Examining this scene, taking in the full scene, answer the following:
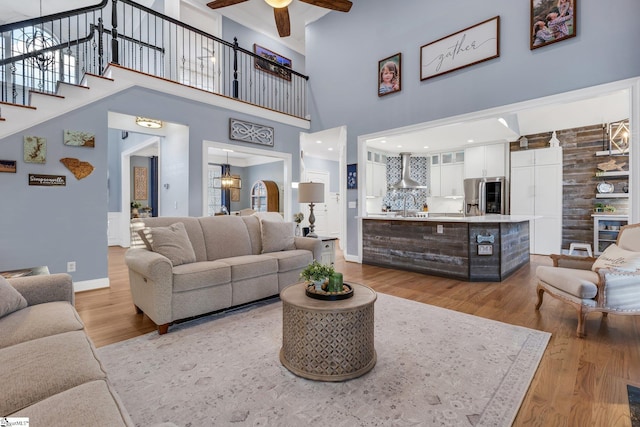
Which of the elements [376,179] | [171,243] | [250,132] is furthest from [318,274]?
[376,179]

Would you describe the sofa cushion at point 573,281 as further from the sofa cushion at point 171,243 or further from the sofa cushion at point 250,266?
the sofa cushion at point 171,243

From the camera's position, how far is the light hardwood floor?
1597 millimetres

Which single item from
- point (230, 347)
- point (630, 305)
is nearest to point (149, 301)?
point (230, 347)

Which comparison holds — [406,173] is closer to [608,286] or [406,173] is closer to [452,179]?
[452,179]

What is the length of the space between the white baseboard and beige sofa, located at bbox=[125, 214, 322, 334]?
1334mm

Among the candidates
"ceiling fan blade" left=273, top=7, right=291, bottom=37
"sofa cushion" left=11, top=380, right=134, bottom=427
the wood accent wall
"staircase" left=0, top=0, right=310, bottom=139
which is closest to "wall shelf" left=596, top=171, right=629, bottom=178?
the wood accent wall

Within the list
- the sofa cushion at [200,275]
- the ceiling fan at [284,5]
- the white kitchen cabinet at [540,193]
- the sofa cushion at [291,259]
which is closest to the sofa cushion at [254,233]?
the sofa cushion at [291,259]

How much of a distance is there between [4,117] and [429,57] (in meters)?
5.56

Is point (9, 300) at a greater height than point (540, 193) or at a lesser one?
lesser

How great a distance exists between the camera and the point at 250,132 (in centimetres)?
544

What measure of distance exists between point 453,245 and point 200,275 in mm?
3466

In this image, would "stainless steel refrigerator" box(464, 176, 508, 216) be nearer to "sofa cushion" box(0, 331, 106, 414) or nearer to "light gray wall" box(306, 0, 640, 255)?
"light gray wall" box(306, 0, 640, 255)

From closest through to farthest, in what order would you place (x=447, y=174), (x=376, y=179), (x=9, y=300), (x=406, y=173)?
(x=9, y=300) → (x=376, y=179) → (x=406, y=173) → (x=447, y=174)

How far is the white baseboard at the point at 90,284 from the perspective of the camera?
146 inches
